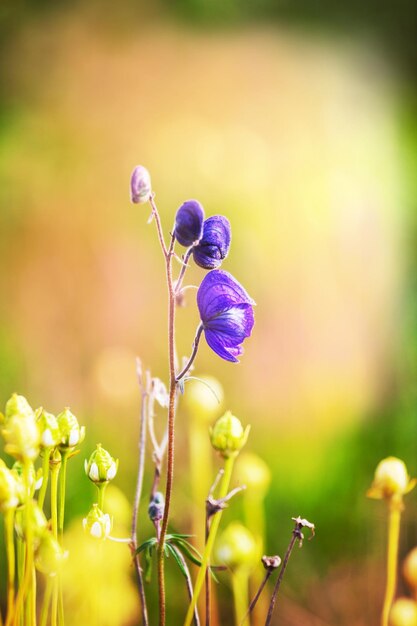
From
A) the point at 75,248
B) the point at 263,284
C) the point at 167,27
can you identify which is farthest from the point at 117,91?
the point at 263,284

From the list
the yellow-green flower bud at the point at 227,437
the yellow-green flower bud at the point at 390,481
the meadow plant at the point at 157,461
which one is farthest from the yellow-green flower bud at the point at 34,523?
the yellow-green flower bud at the point at 390,481

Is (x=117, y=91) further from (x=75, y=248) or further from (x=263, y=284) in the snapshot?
(x=263, y=284)

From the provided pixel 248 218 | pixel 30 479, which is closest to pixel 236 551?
pixel 30 479

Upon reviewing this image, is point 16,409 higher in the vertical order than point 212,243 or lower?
lower

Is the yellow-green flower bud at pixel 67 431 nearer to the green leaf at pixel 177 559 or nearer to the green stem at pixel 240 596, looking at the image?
the green leaf at pixel 177 559

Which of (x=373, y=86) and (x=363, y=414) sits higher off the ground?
(x=373, y=86)

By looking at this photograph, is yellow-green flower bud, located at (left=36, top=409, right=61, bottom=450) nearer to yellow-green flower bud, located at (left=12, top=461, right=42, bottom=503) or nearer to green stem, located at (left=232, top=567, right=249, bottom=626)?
yellow-green flower bud, located at (left=12, top=461, right=42, bottom=503)

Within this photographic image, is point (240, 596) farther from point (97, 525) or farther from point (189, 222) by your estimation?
point (189, 222)
